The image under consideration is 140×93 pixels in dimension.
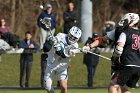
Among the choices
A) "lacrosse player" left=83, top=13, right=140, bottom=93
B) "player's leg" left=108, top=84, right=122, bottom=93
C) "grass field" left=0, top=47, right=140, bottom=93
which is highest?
"lacrosse player" left=83, top=13, right=140, bottom=93

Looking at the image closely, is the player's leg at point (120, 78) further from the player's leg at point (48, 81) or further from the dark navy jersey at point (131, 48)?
the player's leg at point (48, 81)

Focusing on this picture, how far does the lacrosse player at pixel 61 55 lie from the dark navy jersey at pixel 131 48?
141 centimetres

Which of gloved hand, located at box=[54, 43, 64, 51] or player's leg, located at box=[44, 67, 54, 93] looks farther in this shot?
player's leg, located at box=[44, 67, 54, 93]

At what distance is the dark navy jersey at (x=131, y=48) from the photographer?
13398 millimetres

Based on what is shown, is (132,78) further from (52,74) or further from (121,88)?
(52,74)

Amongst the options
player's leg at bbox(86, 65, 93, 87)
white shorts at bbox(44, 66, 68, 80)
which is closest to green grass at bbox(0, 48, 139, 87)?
player's leg at bbox(86, 65, 93, 87)

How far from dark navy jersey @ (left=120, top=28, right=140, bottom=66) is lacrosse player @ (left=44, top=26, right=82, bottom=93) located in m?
1.41

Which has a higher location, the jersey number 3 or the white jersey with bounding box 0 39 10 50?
the jersey number 3

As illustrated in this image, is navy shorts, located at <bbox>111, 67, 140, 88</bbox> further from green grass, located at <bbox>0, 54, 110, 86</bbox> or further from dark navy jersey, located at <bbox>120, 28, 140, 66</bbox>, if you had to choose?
green grass, located at <bbox>0, 54, 110, 86</bbox>

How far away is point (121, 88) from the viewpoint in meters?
13.8

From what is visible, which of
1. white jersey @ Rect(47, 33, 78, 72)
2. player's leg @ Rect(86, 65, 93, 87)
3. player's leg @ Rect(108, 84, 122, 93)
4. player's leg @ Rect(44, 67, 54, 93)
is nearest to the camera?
player's leg @ Rect(108, 84, 122, 93)

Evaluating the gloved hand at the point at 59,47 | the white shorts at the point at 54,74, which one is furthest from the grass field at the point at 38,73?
the gloved hand at the point at 59,47

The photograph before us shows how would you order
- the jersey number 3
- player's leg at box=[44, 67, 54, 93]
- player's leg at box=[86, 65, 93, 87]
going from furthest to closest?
player's leg at box=[86, 65, 93, 87] < player's leg at box=[44, 67, 54, 93] < the jersey number 3

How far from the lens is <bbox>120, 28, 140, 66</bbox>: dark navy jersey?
1340 centimetres
